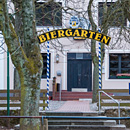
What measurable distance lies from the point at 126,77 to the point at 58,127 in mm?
11766

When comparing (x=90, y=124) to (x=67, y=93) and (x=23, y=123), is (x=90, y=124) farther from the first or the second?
(x=67, y=93)

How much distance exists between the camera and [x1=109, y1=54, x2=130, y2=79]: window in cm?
2360

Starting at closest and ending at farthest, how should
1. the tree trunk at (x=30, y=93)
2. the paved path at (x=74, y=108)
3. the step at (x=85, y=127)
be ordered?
the tree trunk at (x=30, y=93) → the step at (x=85, y=127) → the paved path at (x=74, y=108)

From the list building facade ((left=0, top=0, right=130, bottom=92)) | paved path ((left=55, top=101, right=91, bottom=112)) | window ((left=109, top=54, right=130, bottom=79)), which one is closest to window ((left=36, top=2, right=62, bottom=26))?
building facade ((left=0, top=0, right=130, bottom=92))

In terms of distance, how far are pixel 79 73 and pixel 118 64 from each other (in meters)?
2.69

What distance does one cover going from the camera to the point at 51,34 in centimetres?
1421

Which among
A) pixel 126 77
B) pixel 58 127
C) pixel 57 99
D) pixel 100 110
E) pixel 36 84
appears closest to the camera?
pixel 36 84

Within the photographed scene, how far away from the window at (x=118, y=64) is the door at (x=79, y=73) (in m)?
1.42

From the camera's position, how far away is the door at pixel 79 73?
23.7m

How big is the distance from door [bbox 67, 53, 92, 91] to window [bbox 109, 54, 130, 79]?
142 centimetres

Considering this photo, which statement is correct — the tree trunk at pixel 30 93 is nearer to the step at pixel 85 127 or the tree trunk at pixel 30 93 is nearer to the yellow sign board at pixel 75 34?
the step at pixel 85 127

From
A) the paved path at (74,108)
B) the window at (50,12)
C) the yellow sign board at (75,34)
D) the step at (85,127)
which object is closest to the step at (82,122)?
the step at (85,127)

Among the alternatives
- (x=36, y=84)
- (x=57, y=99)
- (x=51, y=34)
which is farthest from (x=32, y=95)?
(x=57, y=99)

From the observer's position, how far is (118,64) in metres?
23.7
